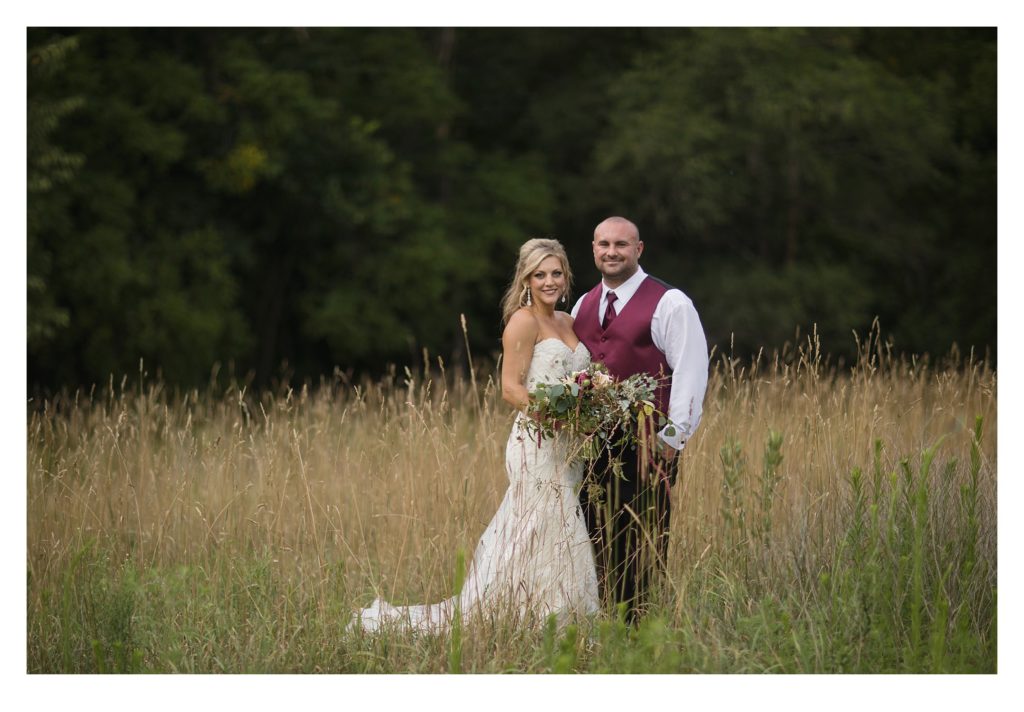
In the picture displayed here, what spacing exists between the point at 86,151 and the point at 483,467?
763 centimetres

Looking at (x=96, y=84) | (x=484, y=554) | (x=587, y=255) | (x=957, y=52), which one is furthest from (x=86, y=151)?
(x=957, y=52)

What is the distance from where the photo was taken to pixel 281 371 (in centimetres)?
1345

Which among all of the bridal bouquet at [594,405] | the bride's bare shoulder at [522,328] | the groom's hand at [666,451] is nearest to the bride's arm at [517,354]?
the bride's bare shoulder at [522,328]

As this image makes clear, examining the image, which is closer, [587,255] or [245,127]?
[245,127]

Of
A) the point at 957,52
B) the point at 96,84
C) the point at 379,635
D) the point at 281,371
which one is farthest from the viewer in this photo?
the point at 281,371

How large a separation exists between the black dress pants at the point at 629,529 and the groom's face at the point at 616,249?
2.35ft

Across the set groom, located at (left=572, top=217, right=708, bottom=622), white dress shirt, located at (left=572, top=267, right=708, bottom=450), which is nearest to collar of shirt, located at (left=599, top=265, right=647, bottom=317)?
groom, located at (left=572, top=217, right=708, bottom=622)

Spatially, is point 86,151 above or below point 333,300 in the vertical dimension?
above

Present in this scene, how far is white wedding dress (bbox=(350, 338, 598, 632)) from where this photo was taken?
13.2 ft

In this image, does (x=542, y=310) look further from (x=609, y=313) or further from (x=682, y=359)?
(x=682, y=359)

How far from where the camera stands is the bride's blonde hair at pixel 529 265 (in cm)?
418

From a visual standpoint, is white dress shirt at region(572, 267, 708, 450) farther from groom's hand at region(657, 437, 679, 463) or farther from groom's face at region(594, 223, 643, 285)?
groom's face at region(594, 223, 643, 285)

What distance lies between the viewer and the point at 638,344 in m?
4.16

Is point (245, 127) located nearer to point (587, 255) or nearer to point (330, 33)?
point (330, 33)
